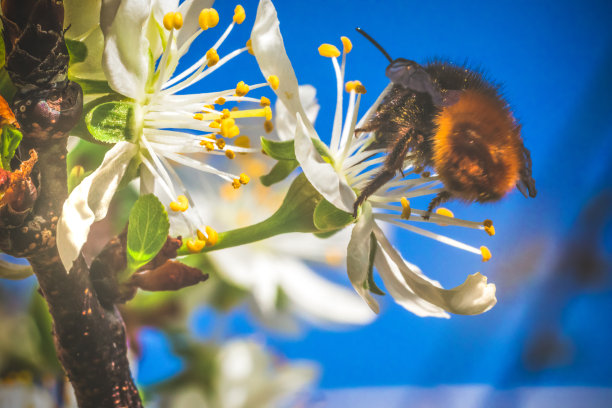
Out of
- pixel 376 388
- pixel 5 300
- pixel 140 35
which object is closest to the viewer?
pixel 140 35

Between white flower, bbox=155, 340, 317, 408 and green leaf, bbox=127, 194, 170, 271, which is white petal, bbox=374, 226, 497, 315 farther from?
white flower, bbox=155, 340, 317, 408

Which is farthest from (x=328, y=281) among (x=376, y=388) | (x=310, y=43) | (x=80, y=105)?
(x=80, y=105)

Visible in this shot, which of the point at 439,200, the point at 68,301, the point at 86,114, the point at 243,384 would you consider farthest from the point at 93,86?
the point at 243,384

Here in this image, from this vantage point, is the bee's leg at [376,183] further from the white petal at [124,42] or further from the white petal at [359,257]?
the white petal at [124,42]

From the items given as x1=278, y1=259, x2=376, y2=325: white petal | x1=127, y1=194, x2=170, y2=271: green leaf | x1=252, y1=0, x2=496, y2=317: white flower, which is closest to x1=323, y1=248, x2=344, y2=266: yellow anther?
x1=278, y1=259, x2=376, y2=325: white petal

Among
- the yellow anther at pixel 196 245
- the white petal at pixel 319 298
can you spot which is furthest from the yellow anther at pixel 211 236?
the white petal at pixel 319 298

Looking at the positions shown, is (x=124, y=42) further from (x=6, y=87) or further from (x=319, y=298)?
(x=319, y=298)

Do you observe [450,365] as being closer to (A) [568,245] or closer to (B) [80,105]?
(A) [568,245]
